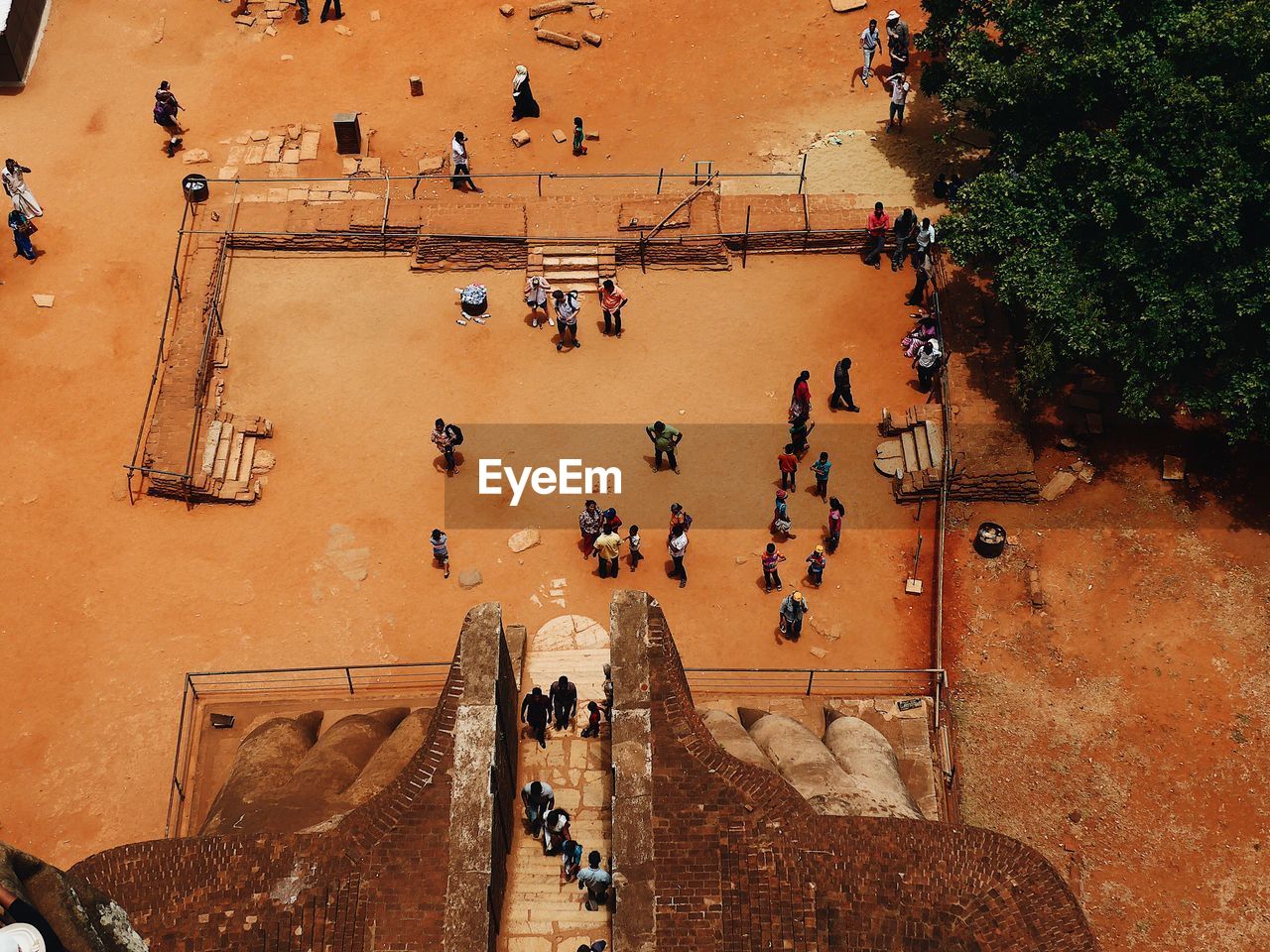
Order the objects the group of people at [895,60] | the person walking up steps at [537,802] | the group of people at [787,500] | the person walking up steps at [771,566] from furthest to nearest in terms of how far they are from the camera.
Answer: the group of people at [895,60] < the person walking up steps at [771,566] < the group of people at [787,500] < the person walking up steps at [537,802]

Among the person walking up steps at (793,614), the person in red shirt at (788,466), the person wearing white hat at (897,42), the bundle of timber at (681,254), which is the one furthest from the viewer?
the person wearing white hat at (897,42)

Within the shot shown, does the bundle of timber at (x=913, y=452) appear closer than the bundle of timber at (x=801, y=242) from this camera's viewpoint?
Yes

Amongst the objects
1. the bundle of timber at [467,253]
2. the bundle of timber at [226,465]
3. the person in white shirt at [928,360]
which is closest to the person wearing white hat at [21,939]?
the bundle of timber at [226,465]

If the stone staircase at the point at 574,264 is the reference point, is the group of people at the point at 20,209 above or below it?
above

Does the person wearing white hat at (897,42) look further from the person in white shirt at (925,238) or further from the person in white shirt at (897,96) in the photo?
the person in white shirt at (925,238)

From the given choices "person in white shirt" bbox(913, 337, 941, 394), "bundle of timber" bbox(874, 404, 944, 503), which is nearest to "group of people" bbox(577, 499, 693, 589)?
"bundle of timber" bbox(874, 404, 944, 503)

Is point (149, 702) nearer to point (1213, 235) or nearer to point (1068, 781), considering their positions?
point (1068, 781)

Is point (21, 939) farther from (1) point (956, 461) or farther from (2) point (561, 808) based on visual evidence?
(1) point (956, 461)

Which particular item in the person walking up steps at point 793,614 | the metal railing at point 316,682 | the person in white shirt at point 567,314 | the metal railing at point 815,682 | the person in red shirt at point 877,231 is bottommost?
the metal railing at point 316,682
